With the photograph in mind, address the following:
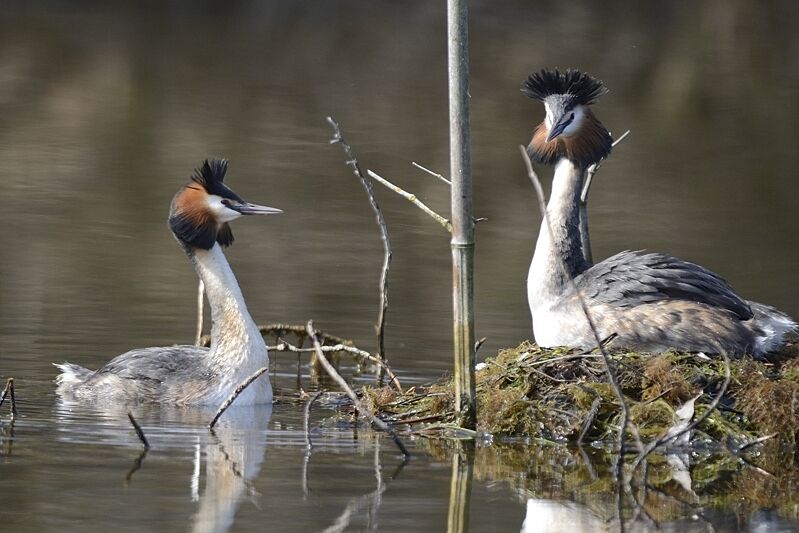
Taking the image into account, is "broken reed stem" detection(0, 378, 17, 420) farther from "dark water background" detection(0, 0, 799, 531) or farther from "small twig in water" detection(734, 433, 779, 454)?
"small twig in water" detection(734, 433, 779, 454)

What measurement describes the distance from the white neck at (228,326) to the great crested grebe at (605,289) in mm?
1703

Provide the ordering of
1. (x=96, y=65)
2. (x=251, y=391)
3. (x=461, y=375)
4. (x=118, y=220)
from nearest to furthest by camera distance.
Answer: (x=461, y=375) → (x=251, y=391) → (x=118, y=220) → (x=96, y=65)

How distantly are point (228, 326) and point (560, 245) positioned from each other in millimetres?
2057

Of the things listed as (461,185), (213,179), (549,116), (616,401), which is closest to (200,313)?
(213,179)

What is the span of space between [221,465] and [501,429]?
1582mm

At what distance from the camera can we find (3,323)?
11781mm

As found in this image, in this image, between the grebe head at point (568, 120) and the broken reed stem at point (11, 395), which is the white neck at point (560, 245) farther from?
the broken reed stem at point (11, 395)

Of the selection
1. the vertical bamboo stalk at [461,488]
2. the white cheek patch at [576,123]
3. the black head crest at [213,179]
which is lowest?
the vertical bamboo stalk at [461,488]

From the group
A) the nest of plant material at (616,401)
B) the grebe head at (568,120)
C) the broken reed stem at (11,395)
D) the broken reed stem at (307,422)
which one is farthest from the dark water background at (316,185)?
the grebe head at (568,120)

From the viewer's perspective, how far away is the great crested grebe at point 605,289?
9438mm

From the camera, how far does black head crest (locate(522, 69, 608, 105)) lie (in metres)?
10.3

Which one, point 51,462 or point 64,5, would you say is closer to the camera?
point 51,462

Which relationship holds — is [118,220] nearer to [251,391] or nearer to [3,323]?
[3,323]

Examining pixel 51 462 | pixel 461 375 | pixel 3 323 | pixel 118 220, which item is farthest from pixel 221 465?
pixel 118 220
